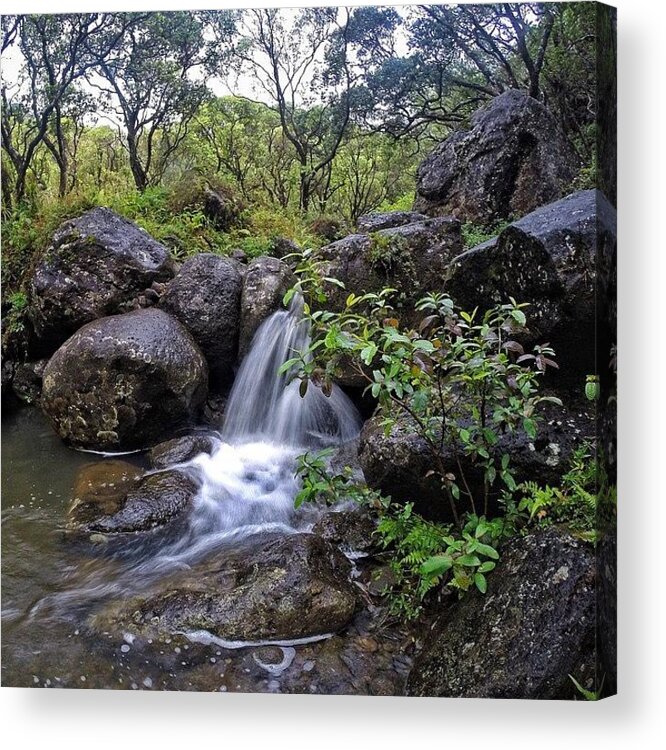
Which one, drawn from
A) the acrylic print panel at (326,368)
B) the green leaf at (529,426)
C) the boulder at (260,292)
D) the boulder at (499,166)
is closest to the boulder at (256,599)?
the acrylic print panel at (326,368)

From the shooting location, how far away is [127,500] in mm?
3688

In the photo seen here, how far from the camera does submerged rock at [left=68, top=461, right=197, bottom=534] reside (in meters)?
3.55

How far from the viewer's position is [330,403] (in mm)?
3490

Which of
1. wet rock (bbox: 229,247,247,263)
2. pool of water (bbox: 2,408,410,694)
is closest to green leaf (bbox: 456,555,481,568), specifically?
pool of water (bbox: 2,408,410,694)

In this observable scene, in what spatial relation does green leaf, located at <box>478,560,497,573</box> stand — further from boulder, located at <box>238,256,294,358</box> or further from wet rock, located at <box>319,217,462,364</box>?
boulder, located at <box>238,256,294,358</box>

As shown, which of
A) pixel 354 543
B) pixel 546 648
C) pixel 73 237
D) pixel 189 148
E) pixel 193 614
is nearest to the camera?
pixel 546 648

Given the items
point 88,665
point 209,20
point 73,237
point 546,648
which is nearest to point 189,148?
point 209,20

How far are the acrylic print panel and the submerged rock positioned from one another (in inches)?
0.6

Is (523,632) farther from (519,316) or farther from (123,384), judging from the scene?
(123,384)

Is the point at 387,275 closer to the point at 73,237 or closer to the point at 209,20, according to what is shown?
the point at 209,20

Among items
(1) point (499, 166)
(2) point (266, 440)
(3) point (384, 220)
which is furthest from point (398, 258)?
(2) point (266, 440)

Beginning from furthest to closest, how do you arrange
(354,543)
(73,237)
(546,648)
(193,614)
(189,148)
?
(73,237), (189,148), (354,543), (193,614), (546,648)

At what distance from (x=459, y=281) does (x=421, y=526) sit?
4.04 feet

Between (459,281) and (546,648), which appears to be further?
(459,281)
